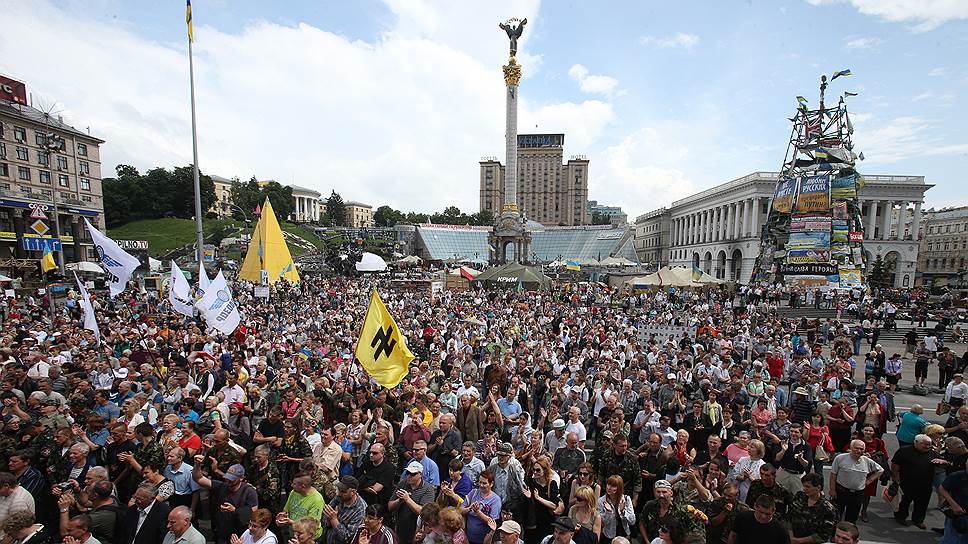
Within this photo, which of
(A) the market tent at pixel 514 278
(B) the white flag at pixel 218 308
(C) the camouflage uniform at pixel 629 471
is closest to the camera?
(C) the camouflage uniform at pixel 629 471

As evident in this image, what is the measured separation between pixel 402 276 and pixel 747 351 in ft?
103

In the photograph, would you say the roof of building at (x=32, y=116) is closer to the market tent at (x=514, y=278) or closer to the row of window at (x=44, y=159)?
the row of window at (x=44, y=159)

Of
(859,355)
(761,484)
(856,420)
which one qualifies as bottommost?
(859,355)

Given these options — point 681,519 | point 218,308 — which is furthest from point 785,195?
point 218,308

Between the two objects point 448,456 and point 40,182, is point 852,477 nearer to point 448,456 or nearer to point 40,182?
point 448,456

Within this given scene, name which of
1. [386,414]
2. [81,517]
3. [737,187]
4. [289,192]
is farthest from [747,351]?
[289,192]

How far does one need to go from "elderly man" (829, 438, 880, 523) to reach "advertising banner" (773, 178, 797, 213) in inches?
1149

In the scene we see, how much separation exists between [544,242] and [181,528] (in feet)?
293

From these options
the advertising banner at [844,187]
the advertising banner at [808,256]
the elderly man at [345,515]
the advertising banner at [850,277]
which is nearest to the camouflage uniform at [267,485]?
the elderly man at [345,515]

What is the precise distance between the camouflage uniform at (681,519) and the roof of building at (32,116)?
2446 inches

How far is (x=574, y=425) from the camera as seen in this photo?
20.6 ft

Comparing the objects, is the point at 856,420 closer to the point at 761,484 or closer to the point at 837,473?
the point at 837,473

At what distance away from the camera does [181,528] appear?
11.9 feet

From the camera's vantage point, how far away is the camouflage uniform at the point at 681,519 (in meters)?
3.93
